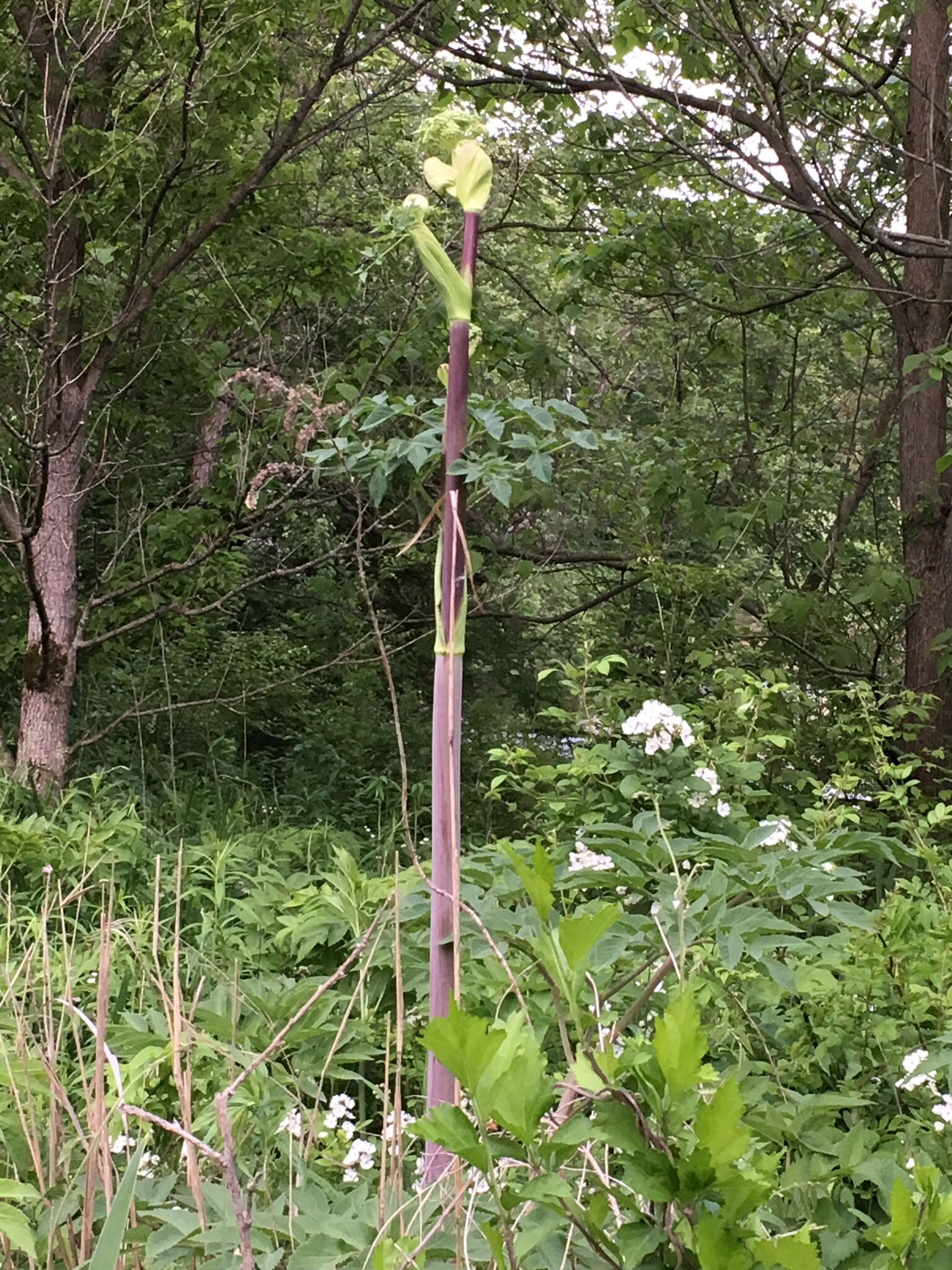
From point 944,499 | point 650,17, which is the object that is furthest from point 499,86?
point 944,499

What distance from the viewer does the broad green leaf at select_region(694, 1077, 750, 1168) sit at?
0.65 m

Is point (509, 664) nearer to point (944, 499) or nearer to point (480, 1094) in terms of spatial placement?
point (944, 499)

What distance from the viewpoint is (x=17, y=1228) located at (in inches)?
37.4

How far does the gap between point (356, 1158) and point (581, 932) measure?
2.49ft

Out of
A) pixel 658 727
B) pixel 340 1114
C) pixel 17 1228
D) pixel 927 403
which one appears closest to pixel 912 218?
pixel 927 403

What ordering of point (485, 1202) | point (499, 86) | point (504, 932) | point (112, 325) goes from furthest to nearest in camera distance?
point (499, 86), point (112, 325), point (504, 932), point (485, 1202)

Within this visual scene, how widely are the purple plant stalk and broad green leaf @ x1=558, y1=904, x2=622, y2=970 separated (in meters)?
0.09

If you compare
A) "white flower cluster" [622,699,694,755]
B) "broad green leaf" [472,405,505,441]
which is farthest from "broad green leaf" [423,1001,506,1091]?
"white flower cluster" [622,699,694,755]

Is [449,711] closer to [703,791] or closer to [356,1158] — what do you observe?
[356,1158]

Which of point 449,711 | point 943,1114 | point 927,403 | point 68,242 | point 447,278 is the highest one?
point 68,242

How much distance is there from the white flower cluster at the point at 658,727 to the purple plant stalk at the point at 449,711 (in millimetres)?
1412

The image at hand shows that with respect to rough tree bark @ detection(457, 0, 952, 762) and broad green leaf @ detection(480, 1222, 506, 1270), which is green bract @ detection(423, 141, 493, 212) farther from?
rough tree bark @ detection(457, 0, 952, 762)

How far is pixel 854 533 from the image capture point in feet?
19.2

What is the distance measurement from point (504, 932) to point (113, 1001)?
0.99m
